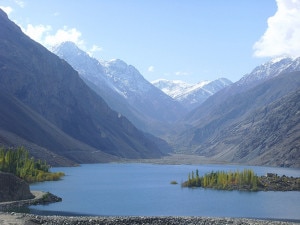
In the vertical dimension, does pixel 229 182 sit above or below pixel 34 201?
above

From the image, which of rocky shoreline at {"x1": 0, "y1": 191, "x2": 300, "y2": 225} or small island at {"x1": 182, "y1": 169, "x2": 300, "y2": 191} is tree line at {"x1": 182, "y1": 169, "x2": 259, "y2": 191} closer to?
small island at {"x1": 182, "y1": 169, "x2": 300, "y2": 191}

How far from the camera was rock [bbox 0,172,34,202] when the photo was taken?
98.0 meters

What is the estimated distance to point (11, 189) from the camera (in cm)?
10031

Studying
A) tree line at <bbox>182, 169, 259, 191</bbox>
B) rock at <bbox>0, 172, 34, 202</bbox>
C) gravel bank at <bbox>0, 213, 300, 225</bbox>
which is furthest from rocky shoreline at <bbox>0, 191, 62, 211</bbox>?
tree line at <bbox>182, 169, 259, 191</bbox>

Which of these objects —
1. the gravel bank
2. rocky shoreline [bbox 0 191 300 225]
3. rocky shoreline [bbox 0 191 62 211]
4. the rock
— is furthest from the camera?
the rock

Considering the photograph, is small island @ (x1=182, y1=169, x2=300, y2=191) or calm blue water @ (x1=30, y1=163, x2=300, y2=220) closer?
calm blue water @ (x1=30, y1=163, x2=300, y2=220)

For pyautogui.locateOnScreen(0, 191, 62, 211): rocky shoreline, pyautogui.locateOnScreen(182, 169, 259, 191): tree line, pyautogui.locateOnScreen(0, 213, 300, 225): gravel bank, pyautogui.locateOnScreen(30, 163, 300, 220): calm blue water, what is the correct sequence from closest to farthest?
pyautogui.locateOnScreen(0, 213, 300, 225): gravel bank
pyautogui.locateOnScreen(0, 191, 62, 211): rocky shoreline
pyautogui.locateOnScreen(30, 163, 300, 220): calm blue water
pyautogui.locateOnScreen(182, 169, 259, 191): tree line

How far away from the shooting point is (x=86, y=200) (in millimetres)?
115062

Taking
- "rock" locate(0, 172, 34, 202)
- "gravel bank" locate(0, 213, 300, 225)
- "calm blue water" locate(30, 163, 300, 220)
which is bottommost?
"calm blue water" locate(30, 163, 300, 220)

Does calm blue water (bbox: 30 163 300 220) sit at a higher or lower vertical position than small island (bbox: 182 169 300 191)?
lower

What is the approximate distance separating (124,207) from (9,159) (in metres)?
47.2

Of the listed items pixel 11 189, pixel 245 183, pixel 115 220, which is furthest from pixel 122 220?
pixel 245 183

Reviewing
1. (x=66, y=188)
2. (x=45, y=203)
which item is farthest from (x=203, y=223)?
(x=66, y=188)

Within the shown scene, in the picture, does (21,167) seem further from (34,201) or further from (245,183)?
(245,183)
